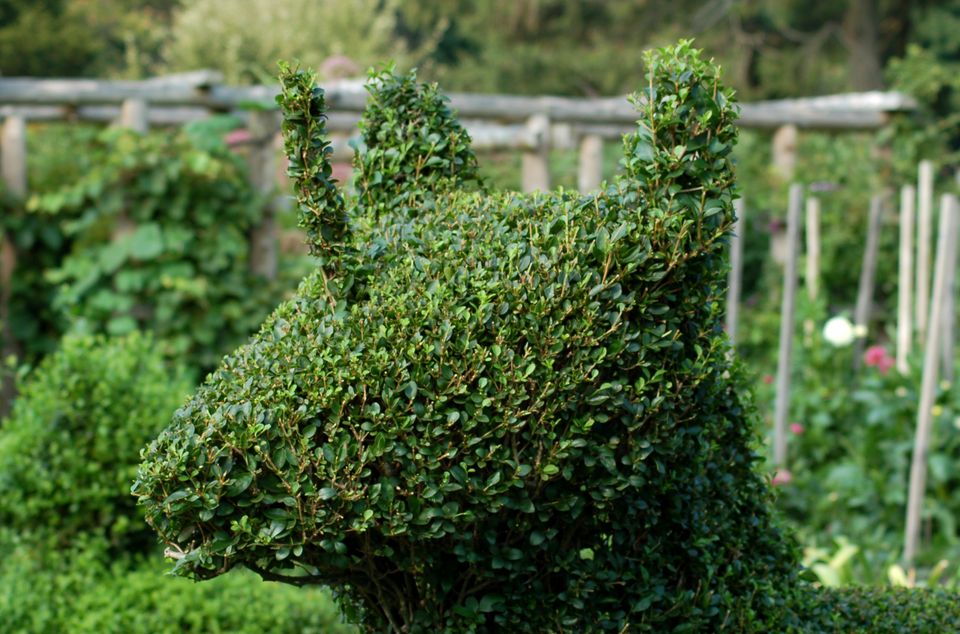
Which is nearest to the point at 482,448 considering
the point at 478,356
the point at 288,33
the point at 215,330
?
the point at 478,356

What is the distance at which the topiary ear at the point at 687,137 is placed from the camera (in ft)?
6.44

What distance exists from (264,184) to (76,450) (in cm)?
286

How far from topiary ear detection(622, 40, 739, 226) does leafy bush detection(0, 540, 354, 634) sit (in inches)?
87.7

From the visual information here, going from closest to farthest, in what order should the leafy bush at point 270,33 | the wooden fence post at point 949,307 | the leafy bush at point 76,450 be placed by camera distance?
the leafy bush at point 76,450 → the wooden fence post at point 949,307 → the leafy bush at point 270,33

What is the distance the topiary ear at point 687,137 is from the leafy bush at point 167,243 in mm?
4542

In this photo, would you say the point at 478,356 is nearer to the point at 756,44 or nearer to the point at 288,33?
the point at 288,33

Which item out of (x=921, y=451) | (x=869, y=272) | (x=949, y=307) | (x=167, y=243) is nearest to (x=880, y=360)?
(x=949, y=307)

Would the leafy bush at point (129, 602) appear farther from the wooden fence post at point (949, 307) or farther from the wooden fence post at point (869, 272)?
the wooden fence post at point (869, 272)

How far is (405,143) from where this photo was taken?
2.37 m

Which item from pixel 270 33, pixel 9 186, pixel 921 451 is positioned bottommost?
pixel 921 451

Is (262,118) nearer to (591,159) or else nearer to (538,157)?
(538,157)

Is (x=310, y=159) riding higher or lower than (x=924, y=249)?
higher

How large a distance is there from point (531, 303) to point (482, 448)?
267 millimetres

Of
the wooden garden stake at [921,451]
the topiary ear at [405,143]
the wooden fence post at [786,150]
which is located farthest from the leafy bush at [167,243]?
the wooden fence post at [786,150]
